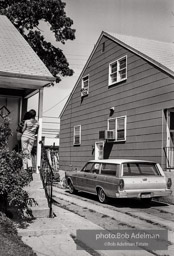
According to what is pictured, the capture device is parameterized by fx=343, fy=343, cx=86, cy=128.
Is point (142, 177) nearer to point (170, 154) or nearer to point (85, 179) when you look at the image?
point (170, 154)

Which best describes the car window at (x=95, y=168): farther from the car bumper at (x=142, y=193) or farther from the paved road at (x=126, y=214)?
the car bumper at (x=142, y=193)

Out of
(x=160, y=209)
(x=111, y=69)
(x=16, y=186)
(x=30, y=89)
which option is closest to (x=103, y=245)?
(x=16, y=186)

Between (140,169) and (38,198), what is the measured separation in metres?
4.06

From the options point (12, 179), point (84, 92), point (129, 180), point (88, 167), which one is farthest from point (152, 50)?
point (12, 179)

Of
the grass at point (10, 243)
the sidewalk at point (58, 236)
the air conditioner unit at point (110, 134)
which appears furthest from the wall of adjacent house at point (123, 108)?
the grass at point (10, 243)

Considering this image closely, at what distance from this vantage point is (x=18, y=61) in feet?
30.5

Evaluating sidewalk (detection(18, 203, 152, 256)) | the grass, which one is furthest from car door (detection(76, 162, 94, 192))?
the grass

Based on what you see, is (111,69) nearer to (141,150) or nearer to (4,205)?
(141,150)

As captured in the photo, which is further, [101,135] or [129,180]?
[101,135]

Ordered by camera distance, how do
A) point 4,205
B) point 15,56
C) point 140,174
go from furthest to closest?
point 140,174 → point 15,56 → point 4,205

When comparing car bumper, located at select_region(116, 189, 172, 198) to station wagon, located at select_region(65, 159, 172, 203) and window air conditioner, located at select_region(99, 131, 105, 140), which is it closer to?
station wagon, located at select_region(65, 159, 172, 203)

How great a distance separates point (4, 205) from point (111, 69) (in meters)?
11.1

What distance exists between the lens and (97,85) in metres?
17.8

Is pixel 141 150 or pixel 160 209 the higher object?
pixel 141 150
